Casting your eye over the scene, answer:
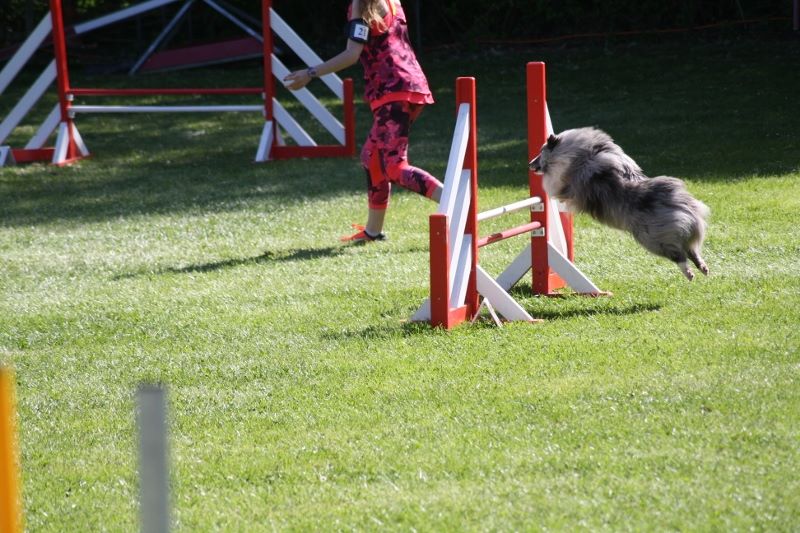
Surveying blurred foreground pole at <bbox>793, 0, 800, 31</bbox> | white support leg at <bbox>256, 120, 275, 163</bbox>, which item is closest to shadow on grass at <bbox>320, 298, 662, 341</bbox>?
white support leg at <bbox>256, 120, 275, 163</bbox>

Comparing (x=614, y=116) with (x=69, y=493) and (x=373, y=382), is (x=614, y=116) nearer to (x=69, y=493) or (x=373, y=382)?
(x=373, y=382)

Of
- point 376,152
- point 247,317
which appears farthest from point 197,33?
point 247,317

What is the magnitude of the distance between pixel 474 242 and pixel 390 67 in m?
1.88

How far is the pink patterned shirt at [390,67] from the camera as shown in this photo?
6.96 metres

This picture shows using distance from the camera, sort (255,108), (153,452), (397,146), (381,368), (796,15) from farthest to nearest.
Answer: (796,15) < (255,108) < (397,146) < (381,368) < (153,452)

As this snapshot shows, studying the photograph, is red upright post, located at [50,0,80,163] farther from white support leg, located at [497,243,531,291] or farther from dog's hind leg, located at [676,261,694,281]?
dog's hind leg, located at [676,261,694,281]

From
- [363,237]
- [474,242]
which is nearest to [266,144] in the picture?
[363,237]

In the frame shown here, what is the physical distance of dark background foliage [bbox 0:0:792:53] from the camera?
58.2ft

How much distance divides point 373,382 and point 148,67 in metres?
14.9

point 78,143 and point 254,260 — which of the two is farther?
point 78,143

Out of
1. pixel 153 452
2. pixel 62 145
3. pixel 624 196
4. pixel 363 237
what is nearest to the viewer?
pixel 153 452

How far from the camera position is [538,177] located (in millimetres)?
Result: 5906

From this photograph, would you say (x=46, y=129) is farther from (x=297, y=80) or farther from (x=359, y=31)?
(x=359, y=31)

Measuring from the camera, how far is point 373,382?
15.0 ft
